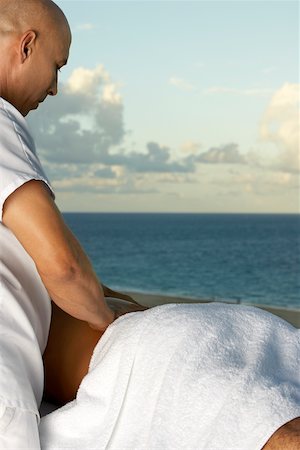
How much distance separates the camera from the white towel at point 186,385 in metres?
1.17

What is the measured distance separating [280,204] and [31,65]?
91.2 feet

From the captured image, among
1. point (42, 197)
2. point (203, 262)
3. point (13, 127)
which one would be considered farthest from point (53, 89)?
point (203, 262)

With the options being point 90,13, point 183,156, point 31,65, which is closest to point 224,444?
point 31,65

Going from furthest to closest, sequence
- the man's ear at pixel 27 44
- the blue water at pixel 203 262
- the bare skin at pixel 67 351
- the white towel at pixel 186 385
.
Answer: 1. the blue water at pixel 203 262
2. the bare skin at pixel 67 351
3. the man's ear at pixel 27 44
4. the white towel at pixel 186 385

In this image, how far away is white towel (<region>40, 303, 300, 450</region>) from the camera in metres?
1.17

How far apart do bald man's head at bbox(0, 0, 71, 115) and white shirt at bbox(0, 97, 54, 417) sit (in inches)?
3.1

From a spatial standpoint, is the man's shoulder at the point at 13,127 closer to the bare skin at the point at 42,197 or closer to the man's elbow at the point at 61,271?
the bare skin at the point at 42,197

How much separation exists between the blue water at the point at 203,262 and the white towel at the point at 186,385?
2527 cm

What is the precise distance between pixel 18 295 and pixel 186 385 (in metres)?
0.31

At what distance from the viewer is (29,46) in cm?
134

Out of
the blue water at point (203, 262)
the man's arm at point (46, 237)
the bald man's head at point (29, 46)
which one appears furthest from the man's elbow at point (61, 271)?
the blue water at point (203, 262)

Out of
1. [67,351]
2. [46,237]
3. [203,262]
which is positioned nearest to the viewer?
[46,237]

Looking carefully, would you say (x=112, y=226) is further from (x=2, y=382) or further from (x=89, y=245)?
(x=2, y=382)

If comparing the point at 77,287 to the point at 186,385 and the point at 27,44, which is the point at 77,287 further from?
the point at 27,44
